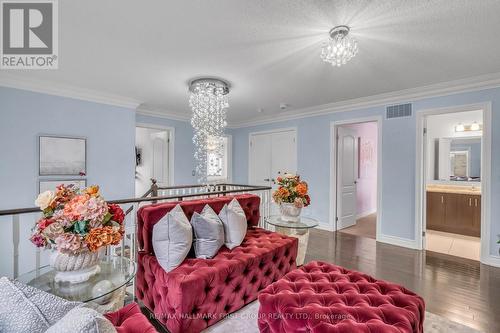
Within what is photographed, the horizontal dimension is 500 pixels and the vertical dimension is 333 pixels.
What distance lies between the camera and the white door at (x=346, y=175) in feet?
16.2

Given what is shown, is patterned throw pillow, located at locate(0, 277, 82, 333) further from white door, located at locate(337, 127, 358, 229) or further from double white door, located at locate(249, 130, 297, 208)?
double white door, located at locate(249, 130, 297, 208)

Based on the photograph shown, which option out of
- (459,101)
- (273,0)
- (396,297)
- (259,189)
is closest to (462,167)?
(459,101)

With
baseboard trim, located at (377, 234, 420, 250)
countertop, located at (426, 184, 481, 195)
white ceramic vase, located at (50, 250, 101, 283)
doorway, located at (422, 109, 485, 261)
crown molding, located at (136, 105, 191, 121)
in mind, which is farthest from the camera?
crown molding, located at (136, 105, 191, 121)

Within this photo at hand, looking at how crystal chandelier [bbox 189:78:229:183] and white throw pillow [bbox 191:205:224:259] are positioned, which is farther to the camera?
crystal chandelier [bbox 189:78:229:183]

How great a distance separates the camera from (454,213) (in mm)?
4672

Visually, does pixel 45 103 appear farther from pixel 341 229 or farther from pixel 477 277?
pixel 477 277

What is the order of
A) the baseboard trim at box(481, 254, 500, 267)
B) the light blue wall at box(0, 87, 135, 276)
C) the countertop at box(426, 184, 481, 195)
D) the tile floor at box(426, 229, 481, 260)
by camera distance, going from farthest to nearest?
the countertop at box(426, 184, 481, 195)
the tile floor at box(426, 229, 481, 260)
the light blue wall at box(0, 87, 135, 276)
the baseboard trim at box(481, 254, 500, 267)

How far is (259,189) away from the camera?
3748 millimetres

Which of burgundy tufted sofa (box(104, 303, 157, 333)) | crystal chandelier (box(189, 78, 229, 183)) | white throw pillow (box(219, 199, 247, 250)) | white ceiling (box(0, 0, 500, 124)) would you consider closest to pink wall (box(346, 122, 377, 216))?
white ceiling (box(0, 0, 500, 124))

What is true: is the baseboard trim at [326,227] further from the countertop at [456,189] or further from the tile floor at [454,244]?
the countertop at [456,189]

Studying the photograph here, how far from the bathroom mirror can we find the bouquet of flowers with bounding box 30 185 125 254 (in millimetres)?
6137

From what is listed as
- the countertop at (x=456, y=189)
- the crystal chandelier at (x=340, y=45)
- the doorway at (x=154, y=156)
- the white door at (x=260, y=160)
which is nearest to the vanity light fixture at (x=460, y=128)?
the countertop at (x=456, y=189)

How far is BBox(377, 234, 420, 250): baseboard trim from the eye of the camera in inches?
152

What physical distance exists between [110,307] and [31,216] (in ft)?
9.43
